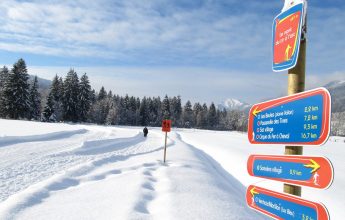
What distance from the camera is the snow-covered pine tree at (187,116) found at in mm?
121250

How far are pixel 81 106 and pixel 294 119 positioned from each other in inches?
2972

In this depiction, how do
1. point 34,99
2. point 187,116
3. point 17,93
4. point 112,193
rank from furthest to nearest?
1. point 187,116
2. point 34,99
3. point 17,93
4. point 112,193

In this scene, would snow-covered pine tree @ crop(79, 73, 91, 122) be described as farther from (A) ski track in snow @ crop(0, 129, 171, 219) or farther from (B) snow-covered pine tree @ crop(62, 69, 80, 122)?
(A) ski track in snow @ crop(0, 129, 171, 219)

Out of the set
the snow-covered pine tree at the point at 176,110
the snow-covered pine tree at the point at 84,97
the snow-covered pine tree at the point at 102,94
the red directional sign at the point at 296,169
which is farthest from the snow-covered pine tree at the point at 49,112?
the red directional sign at the point at 296,169

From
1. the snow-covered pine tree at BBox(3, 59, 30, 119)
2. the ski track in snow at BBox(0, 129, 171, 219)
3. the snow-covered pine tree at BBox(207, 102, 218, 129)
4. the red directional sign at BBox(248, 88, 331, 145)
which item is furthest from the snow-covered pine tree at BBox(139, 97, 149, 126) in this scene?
the red directional sign at BBox(248, 88, 331, 145)

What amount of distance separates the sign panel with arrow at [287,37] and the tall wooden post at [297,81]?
0.26ft

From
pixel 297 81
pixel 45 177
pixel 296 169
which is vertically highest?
pixel 297 81

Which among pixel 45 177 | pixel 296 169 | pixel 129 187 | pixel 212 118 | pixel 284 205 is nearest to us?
pixel 296 169

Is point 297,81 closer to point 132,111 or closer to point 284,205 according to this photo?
point 284,205

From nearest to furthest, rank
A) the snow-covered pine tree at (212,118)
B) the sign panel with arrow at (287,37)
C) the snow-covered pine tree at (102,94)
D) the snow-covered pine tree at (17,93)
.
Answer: the sign panel with arrow at (287,37) < the snow-covered pine tree at (17,93) < the snow-covered pine tree at (102,94) < the snow-covered pine tree at (212,118)

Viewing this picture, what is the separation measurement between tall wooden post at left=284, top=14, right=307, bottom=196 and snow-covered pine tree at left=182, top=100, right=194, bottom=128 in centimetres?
11752

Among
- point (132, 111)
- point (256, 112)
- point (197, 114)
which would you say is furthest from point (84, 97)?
point (256, 112)

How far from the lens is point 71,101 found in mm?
72875

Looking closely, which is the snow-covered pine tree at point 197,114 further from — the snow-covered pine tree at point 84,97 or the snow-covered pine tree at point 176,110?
the snow-covered pine tree at point 84,97
